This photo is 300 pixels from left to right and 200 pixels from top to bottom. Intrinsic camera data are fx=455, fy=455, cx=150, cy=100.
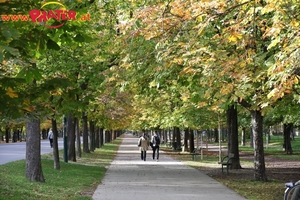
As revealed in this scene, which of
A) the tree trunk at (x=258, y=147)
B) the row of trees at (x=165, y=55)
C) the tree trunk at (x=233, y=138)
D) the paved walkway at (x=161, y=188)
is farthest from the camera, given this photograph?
the tree trunk at (x=233, y=138)

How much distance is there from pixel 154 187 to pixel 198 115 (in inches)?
522

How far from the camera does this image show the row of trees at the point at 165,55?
543cm

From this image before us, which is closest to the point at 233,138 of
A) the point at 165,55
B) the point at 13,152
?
the point at 165,55

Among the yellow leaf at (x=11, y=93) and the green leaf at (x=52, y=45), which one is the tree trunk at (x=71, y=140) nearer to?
the yellow leaf at (x=11, y=93)

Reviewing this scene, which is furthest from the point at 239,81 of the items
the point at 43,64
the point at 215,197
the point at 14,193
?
the point at 43,64

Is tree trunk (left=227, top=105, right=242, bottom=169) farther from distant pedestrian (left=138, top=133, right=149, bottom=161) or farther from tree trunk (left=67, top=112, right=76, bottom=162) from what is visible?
tree trunk (left=67, top=112, right=76, bottom=162)

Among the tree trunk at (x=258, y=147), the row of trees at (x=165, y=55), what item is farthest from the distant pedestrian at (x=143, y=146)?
the tree trunk at (x=258, y=147)

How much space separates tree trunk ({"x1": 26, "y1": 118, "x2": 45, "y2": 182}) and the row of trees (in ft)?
6.69

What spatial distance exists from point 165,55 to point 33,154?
266 inches

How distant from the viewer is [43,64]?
15508mm

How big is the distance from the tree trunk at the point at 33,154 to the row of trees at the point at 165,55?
A: 2.04 m

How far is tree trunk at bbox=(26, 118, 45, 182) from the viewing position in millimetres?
14110

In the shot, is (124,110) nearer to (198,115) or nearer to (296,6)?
(198,115)

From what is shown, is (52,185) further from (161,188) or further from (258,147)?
(258,147)
